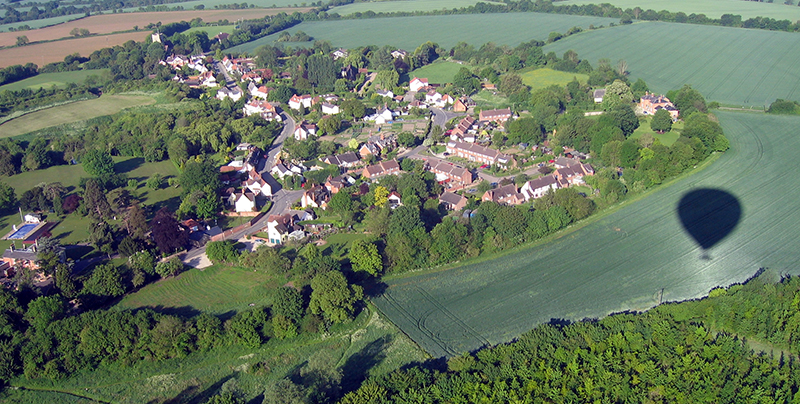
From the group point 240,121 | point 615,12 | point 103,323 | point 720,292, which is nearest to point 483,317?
point 720,292

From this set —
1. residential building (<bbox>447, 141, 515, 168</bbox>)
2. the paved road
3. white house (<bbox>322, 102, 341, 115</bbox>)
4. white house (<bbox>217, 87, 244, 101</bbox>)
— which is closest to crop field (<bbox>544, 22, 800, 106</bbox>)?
the paved road

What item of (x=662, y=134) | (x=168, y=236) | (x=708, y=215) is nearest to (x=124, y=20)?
(x=168, y=236)

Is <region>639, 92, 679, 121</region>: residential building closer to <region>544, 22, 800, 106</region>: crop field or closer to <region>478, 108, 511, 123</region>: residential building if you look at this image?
<region>544, 22, 800, 106</region>: crop field

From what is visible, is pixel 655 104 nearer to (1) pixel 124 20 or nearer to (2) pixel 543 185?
(2) pixel 543 185

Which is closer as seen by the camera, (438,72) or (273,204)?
(273,204)

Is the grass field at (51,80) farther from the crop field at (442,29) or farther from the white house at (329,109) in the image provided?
the white house at (329,109)

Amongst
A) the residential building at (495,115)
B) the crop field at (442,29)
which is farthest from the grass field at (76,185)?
the crop field at (442,29)
